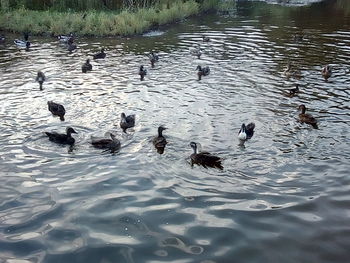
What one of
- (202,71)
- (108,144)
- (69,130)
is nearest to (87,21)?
(202,71)

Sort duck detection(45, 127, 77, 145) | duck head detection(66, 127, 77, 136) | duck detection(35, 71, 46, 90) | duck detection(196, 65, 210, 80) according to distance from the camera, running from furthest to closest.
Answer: duck detection(196, 65, 210, 80)
duck detection(35, 71, 46, 90)
duck head detection(66, 127, 77, 136)
duck detection(45, 127, 77, 145)

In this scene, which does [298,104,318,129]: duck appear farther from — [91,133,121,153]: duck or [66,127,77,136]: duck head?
[66,127,77,136]: duck head

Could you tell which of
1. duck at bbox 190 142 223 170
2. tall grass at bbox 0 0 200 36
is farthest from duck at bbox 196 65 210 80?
tall grass at bbox 0 0 200 36

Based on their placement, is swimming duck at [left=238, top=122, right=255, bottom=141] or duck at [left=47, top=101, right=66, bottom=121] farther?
duck at [left=47, top=101, right=66, bottom=121]

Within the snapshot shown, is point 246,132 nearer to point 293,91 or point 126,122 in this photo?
point 126,122

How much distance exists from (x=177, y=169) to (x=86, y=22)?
23.8 meters

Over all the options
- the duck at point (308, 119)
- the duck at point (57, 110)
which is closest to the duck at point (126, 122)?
the duck at point (57, 110)

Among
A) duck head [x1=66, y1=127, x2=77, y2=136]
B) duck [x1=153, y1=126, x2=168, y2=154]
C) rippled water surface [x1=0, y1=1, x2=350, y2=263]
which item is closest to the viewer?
rippled water surface [x1=0, y1=1, x2=350, y2=263]

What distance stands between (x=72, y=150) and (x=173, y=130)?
3400 millimetres

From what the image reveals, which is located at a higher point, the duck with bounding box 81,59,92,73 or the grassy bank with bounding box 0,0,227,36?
the grassy bank with bounding box 0,0,227,36

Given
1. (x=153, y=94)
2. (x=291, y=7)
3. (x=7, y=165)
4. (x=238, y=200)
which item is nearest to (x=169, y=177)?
(x=238, y=200)

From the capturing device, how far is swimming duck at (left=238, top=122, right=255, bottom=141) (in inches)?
491

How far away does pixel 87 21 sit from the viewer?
1265 inches

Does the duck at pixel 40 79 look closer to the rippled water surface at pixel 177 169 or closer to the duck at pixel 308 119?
the rippled water surface at pixel 177 169
